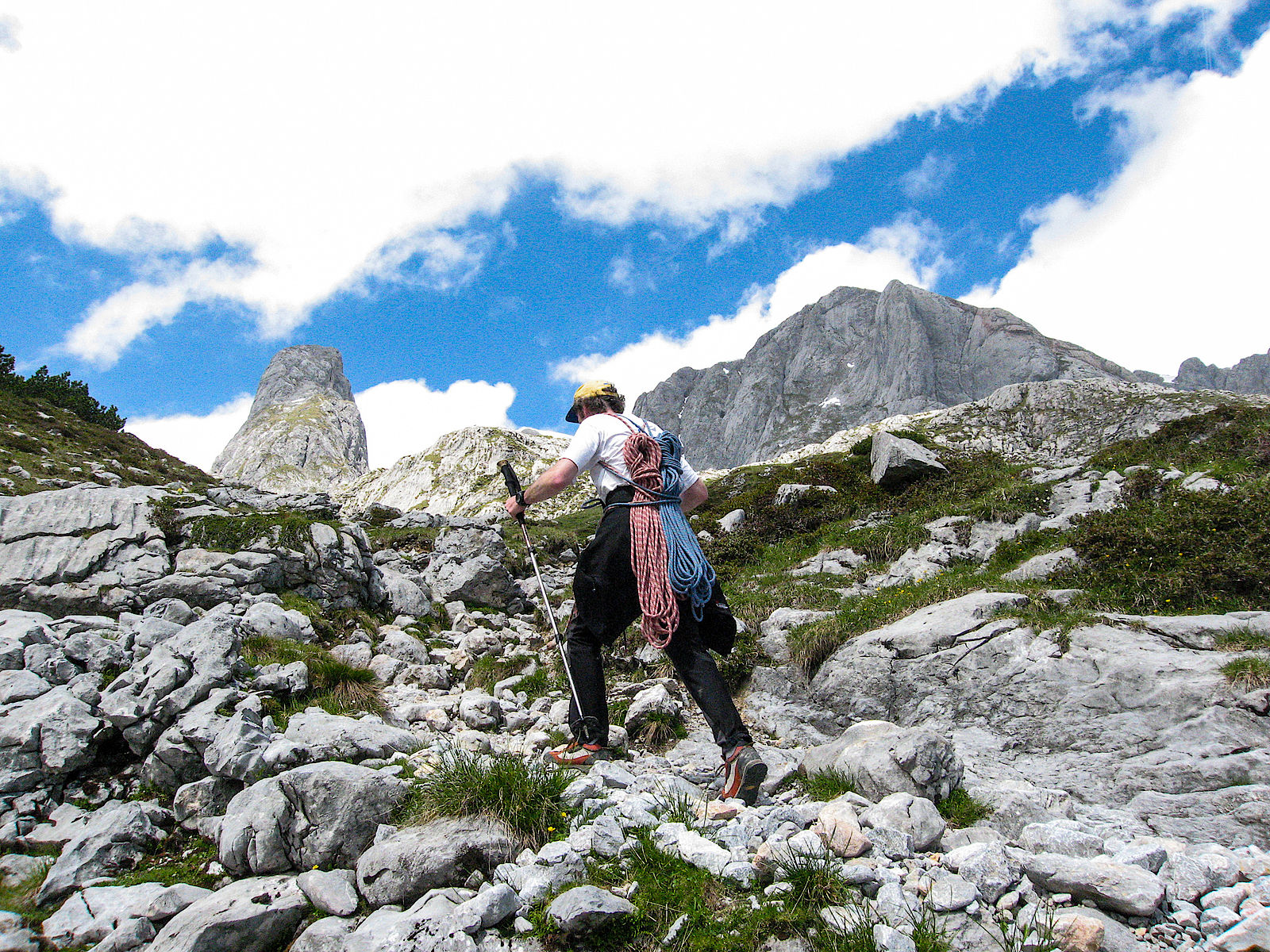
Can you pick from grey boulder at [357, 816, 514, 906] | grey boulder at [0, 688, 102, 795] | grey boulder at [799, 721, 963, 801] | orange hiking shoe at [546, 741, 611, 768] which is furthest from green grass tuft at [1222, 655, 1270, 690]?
grey boulder at [0, 688, 102, 795]

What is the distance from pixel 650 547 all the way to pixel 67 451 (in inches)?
1136

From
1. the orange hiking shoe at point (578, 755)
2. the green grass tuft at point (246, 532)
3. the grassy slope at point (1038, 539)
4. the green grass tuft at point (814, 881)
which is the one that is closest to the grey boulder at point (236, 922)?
the orange hiking shoe at point (578, 755)

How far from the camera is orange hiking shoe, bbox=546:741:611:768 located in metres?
5.15

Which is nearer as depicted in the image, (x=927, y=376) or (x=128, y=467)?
(x=128, y=467)

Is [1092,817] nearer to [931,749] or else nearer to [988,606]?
[931,749]

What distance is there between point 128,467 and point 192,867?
28.0 m

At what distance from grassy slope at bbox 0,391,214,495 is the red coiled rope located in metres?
16.9

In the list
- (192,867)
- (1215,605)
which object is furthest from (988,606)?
(192,867)

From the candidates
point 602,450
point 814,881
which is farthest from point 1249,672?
point 602,450

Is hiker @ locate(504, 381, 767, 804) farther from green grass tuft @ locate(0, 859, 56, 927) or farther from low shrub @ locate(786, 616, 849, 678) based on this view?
green grass tuft @ locate(0, 859, 56, 927)

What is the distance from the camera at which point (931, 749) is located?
444 cm

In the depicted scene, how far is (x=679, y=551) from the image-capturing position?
210 inches

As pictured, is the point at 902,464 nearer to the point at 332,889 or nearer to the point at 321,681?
the point at 321,681

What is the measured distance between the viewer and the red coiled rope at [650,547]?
5.07 meters
